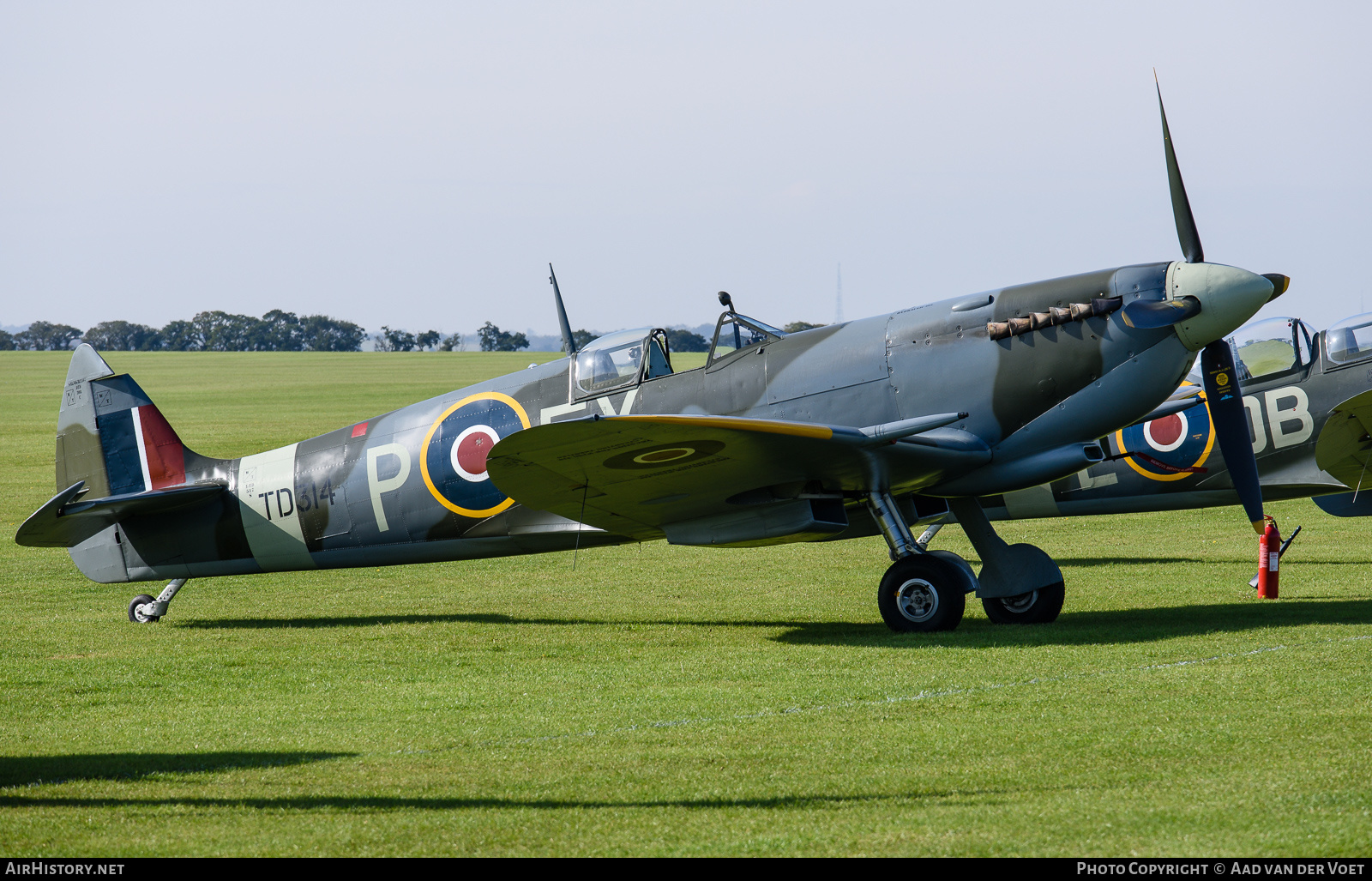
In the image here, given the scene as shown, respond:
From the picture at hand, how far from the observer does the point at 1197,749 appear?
5.29 metres

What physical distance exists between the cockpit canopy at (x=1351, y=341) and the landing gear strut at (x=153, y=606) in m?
10.4

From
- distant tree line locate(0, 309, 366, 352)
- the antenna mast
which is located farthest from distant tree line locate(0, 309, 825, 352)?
the antenna mast

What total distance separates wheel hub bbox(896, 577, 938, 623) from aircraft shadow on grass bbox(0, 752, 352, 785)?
4.30 m

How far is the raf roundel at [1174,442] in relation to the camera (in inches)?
456

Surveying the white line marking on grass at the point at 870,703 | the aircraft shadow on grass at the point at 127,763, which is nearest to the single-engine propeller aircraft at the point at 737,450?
the white line marking on grass at the point at 870,703

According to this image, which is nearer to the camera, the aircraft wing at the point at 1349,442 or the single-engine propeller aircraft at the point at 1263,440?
the aircraft wing at the point at 1349,442

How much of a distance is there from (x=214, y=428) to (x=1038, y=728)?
3867cm

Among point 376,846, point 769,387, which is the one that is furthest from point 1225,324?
point 376,846

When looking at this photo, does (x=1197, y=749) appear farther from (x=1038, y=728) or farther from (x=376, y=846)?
(x=376, y=846)

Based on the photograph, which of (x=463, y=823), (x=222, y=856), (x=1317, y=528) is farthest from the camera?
(x=1317, y=528)

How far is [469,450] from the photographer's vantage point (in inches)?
399

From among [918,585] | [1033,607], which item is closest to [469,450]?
[918,585]

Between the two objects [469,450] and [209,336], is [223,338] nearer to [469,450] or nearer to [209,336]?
[209,336]

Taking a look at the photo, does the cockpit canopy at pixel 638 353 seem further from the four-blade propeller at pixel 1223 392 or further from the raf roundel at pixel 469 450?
the four-blade propeller at pixel 1223 392
